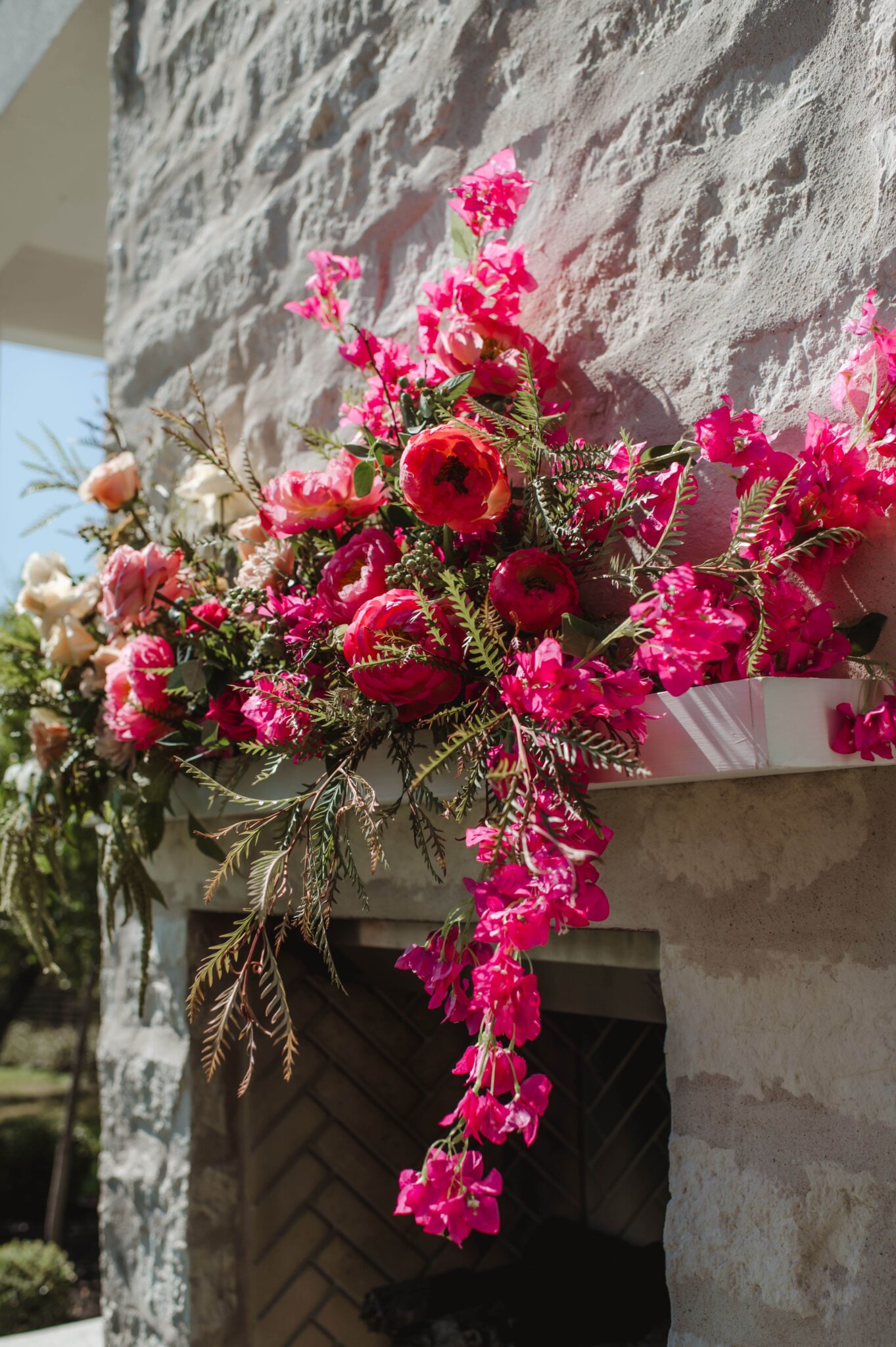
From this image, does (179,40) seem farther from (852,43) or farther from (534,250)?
(852,43)

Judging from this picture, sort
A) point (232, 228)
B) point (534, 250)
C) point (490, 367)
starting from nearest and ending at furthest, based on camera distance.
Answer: point (490, 367) → point (534, 250) → point (232, 228)

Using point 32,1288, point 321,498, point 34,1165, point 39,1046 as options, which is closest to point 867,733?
point 321,498

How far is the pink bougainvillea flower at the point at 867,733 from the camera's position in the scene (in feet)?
2.56

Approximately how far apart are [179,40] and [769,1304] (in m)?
2.31

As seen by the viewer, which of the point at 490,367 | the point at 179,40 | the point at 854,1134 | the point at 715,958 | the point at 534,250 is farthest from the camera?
the point at 179,40

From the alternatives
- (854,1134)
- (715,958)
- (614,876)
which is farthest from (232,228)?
(854,1134)

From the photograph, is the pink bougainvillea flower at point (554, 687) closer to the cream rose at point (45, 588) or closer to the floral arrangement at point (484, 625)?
the floral arrangement at point (484, 625)

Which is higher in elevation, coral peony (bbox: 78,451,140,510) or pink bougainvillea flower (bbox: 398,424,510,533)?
coral peony (bbox: 78,451,140,510)

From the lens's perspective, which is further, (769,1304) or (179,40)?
(179,40)

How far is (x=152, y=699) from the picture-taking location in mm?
1314

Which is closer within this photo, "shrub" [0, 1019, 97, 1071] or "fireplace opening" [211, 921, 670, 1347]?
"fireplace opening" [211, 921, 670, 1347]

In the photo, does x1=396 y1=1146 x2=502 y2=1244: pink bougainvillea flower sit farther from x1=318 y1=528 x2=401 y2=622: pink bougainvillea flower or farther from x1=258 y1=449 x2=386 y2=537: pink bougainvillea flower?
x1=258 y1=449 x2=386 y2=537: pink bougainvillea flower

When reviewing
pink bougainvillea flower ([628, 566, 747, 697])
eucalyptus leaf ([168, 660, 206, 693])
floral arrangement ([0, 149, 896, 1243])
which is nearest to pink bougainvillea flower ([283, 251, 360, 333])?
floral arrangement ([0, 149, 896, 1243])

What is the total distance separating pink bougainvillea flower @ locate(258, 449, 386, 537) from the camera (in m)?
1.13
